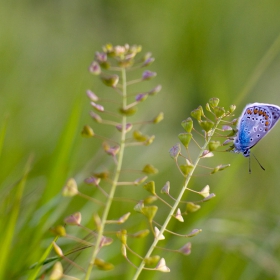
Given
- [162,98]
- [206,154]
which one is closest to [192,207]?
[206,154]

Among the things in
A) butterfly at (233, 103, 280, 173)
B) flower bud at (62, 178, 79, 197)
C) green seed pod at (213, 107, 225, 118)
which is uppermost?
green seed pod at (213, 107, 225, 118)

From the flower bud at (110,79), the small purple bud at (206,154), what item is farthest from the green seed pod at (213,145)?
the flower bud at (110,79)

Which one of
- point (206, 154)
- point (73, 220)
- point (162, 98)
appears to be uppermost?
point (206, 154)

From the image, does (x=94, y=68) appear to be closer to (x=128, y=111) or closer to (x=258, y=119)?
(x=128, y=111)

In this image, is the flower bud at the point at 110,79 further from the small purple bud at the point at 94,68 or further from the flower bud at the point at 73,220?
the flower bud at the point at 73,220

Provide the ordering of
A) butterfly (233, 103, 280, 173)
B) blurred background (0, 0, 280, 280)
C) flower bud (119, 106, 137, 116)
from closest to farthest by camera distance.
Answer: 1. flower bud (119, 106, 137, 116)
2. butterfly (233, 103, 280, 173)
3. blurred background (0, 0, 280, 280)

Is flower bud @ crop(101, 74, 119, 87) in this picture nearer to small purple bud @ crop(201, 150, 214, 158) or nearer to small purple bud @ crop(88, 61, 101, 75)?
small purple bud @ crop(88, 61, 101, 75)

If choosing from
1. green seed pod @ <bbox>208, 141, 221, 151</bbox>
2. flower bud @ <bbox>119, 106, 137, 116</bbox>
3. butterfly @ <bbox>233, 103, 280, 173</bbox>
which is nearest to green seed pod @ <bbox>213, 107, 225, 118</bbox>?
green seed pod @ <bbox>208, 141, 221, 151</bbox>

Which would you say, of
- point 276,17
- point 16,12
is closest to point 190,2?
point 276,17
